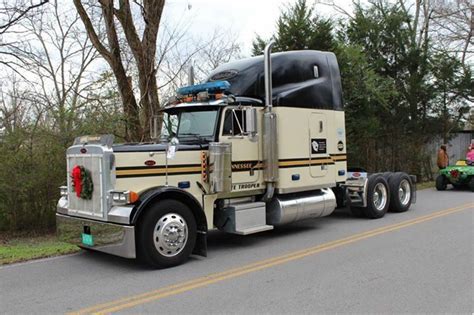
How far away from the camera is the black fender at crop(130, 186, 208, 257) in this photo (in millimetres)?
A: 6748

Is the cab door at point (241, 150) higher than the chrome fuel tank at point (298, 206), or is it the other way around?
the cab door at point (241, 150)

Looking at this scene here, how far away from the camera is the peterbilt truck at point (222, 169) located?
694 centimetres

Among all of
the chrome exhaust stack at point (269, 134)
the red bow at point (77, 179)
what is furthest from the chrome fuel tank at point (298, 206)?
the red bow at point (77, 179)

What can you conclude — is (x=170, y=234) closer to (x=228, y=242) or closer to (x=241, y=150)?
(x=228, y=242)

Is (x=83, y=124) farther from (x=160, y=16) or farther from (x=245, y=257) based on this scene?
(x=245, y=257)

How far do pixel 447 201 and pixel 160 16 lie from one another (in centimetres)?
1006

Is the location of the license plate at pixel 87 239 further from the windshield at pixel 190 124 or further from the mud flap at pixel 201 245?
the windshield at pixel 190 124

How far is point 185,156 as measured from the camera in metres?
7.68

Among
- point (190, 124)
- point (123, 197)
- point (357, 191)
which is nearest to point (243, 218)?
point (190, 124)

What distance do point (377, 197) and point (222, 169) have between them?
546 centimetres

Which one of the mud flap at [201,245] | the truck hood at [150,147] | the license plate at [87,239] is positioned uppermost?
the truck hood at [150,147]

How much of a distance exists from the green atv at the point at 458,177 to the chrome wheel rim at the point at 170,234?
12935 mm

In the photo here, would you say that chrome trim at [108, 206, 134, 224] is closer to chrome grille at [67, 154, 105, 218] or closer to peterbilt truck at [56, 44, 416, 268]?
peterbilt truck at [56, 44, 416, 268]

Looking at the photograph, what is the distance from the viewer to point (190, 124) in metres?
8.62
